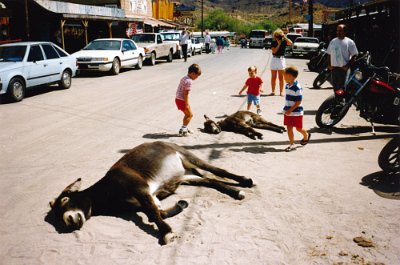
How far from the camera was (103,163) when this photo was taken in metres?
5.75

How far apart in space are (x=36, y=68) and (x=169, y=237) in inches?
393

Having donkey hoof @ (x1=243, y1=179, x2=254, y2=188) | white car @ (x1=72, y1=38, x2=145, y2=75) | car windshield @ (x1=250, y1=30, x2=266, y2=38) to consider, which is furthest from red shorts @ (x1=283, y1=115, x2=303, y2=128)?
car windshield @ (x1=250, y1=30, x2=266, y2=38)

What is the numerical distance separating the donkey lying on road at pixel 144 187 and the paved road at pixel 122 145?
44 centimetres

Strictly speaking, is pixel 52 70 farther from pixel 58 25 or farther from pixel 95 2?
pixel 95 2

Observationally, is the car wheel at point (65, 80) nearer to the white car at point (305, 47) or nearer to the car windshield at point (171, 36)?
the car windshield at point (171, 36)

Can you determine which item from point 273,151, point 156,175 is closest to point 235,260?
point 156,175

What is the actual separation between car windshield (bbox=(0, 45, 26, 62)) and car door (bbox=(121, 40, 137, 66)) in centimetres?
662

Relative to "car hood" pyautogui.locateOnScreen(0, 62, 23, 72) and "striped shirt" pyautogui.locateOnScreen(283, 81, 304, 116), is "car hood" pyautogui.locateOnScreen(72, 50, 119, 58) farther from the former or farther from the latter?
"striped shirt" pyautogui.locateOnScreen(283, 81, 304, 116)

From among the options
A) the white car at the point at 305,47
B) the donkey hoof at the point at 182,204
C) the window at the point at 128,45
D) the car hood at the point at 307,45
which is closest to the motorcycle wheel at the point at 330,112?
the donkey hoof at the point at 182,204

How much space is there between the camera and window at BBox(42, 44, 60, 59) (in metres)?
12.6

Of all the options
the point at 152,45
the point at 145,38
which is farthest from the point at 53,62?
the point at 145,38

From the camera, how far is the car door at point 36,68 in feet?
37.9

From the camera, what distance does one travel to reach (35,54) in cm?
1210

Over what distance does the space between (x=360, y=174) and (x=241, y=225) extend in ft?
7.59
